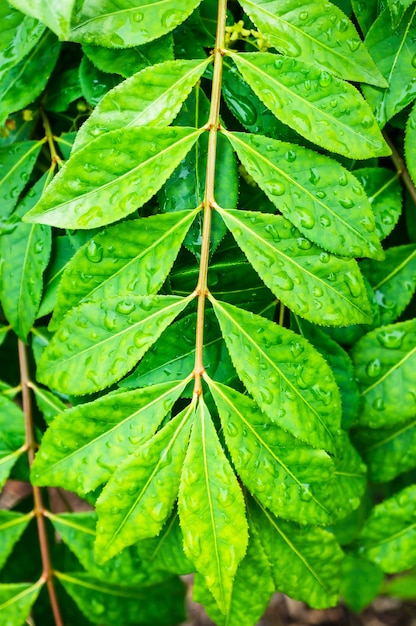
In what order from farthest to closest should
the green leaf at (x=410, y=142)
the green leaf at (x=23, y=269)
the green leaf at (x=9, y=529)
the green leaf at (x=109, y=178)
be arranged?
the green leaf at (x=9, y=529)
the green leaf at (x=23, y=269)
the green leaf at (x=410, y=142)
the green leaf at (x=109, y=178)

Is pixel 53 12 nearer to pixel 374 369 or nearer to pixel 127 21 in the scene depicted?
pixel 127 21

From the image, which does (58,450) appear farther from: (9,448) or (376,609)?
(376,609)

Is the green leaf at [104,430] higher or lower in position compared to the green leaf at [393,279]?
higher

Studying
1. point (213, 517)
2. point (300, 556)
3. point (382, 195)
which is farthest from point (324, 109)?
point (300, 556)

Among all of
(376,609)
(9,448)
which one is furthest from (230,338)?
(376,609)

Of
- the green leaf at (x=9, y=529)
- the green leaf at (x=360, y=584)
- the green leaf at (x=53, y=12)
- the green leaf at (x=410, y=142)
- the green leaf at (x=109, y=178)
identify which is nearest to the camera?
the green leaf at (x=53, y=12)

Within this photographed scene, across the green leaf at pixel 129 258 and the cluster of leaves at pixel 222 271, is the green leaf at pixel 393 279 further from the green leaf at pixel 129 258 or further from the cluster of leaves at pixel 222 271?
the green leaf at pixel 129 258

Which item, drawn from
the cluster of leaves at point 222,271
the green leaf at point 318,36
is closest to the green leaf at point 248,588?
the cluster of leaves at point 222,271

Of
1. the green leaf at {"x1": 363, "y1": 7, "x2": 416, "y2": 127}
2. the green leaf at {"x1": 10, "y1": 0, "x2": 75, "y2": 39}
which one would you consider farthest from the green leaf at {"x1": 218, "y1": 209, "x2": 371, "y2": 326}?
the green leaf at {"x1": 10, "y1": 0, "x2": 75, "y2": 39}
